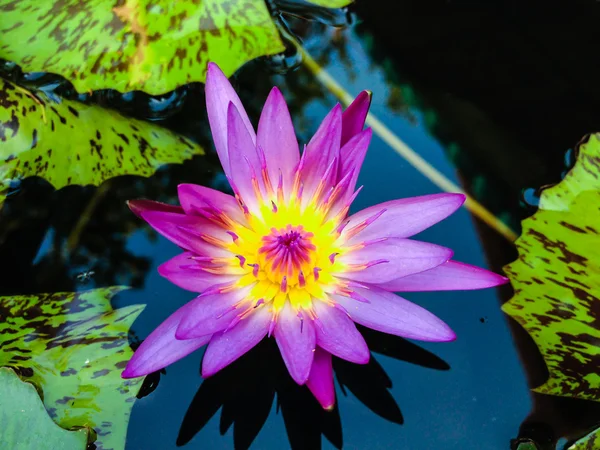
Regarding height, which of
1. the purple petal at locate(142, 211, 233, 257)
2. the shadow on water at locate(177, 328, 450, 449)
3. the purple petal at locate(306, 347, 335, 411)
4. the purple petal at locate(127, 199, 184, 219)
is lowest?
the shadow on water at locate(177, 328, 450, 449)

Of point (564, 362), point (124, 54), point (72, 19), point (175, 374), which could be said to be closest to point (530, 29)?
point (564, 362)

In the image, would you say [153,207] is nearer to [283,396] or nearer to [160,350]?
[160,350]

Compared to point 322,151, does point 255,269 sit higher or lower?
lower

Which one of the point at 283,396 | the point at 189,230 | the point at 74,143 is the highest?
the point at 74,143

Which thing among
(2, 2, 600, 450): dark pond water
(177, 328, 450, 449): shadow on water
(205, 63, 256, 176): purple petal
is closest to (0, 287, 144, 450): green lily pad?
(2, 2, 600, 450): dark pond water

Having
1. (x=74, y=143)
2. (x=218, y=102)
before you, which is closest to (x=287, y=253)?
(x=218, y=102)

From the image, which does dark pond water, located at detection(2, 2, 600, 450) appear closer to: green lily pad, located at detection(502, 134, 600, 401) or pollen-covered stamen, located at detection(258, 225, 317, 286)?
green lily pad, located at detection(502, 134, 600, 401)
